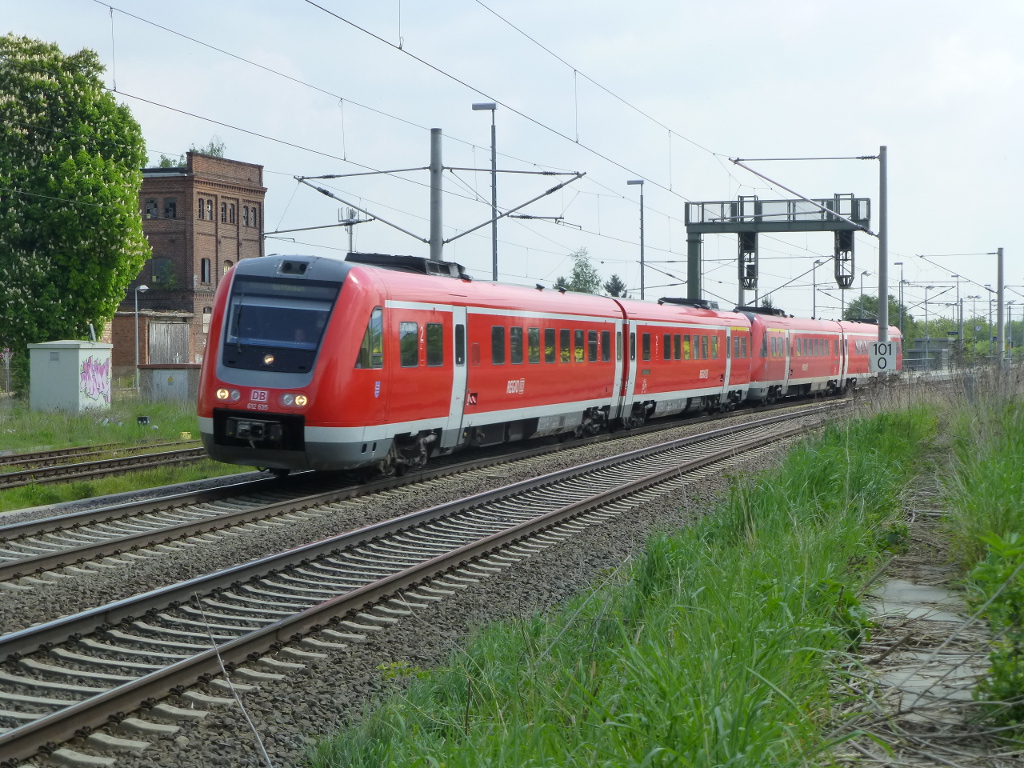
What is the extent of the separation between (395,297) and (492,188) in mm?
14412

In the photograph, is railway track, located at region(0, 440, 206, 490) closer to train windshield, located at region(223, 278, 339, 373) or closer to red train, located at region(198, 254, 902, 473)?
red train, located at region(198, 254, 902, 473)

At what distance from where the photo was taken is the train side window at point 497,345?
17.5 meters

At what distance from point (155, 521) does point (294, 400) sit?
232 centimetres

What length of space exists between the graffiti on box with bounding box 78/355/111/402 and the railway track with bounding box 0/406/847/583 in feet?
47.1

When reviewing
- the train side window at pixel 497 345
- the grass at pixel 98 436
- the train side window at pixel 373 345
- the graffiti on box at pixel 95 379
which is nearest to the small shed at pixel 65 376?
the graffiti on box at pixel 95 379

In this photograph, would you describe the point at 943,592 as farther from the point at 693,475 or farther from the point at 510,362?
the point at 510,362

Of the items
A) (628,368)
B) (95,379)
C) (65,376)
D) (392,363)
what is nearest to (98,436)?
(65,376)

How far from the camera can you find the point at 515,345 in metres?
18.4

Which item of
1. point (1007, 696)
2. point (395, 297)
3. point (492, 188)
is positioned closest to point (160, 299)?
point (492, 188)

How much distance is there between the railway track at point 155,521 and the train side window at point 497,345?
2.76 metres

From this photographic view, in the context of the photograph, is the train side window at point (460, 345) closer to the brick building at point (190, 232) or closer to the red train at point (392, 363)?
the red train at point (392, 363)

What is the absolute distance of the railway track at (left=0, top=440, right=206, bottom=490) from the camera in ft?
50.4

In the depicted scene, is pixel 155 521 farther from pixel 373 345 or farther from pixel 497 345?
pixel 497 345

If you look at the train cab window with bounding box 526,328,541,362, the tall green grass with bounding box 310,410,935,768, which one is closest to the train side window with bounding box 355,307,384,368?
the train cab window with bounding box 526,328,541,362
